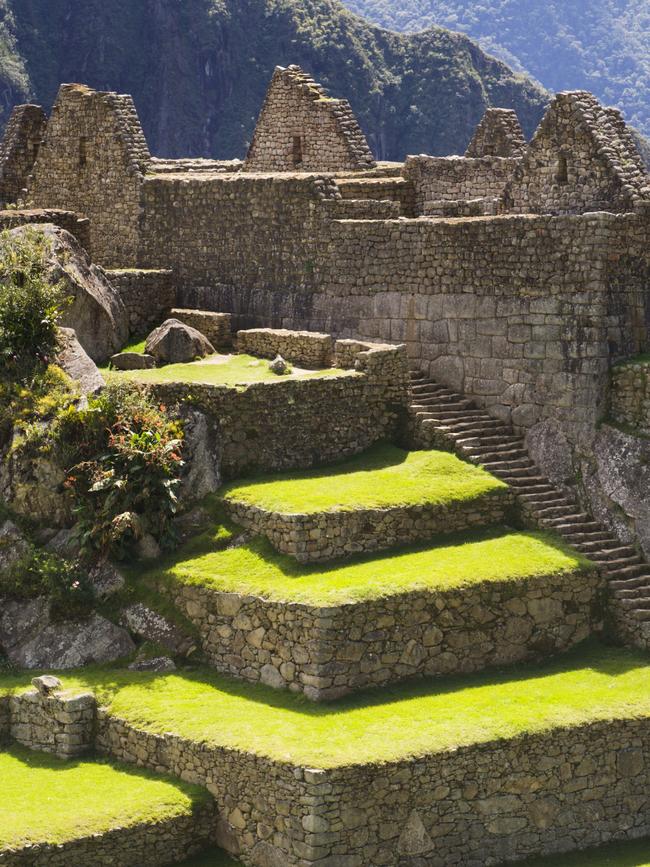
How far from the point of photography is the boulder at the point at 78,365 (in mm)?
33875

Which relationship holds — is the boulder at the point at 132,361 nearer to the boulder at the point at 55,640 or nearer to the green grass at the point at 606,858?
the boulder at the point at 55,640

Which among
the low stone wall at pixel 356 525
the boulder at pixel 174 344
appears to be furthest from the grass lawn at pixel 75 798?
the boulder at pixel 174 344

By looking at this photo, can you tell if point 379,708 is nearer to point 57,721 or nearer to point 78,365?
point 57,721

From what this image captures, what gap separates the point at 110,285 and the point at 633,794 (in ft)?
45.4

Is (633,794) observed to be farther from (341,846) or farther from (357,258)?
(357,258)

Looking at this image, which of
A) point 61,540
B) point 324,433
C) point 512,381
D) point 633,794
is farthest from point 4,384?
point 633,794

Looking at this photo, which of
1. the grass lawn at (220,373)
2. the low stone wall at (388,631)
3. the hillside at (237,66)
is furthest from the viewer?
the hillside at (237,66)

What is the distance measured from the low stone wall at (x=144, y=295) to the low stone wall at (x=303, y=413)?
5.24 meters

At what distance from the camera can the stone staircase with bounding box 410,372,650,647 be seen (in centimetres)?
3281

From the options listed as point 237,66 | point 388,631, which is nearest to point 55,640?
point 388,631

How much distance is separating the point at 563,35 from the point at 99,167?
87.8 meters

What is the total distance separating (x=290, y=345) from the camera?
36781 millimetres

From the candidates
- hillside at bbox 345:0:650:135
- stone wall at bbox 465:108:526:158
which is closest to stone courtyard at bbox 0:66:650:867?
stone wall at bbox 465:108:526:158

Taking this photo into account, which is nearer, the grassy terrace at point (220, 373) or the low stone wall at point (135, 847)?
the low stone wall at point (135, 847)
